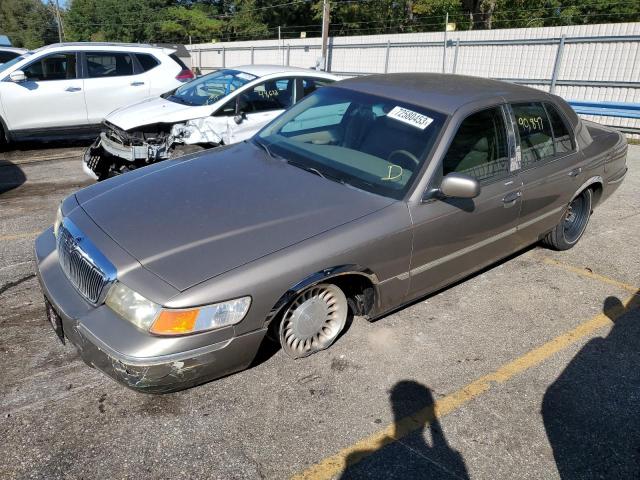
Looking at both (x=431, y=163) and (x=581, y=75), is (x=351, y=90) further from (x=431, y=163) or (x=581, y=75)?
(x=581, y=75)

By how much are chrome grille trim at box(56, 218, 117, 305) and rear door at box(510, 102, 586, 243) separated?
3019mm

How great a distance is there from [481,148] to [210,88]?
182 inches

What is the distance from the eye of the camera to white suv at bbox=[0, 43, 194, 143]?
846 centimetres

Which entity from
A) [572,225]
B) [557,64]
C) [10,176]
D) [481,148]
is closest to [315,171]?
[481,148]

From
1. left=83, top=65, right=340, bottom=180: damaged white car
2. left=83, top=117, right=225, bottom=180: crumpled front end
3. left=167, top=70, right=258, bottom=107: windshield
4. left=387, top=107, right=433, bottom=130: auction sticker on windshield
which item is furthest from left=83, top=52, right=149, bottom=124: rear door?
left=387, top=107, right=433, bottom=130: auction sticker on windshield

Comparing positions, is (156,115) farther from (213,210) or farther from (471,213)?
(471,213)

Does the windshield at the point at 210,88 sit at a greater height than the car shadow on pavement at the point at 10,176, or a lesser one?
greater

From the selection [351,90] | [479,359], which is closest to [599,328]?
[479,359]

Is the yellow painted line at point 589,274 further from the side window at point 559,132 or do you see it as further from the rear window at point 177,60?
the rear window at point 177,60

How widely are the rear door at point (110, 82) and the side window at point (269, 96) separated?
3459 mm

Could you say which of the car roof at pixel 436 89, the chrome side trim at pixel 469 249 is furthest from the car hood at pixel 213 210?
the car roof at pixel 436 89

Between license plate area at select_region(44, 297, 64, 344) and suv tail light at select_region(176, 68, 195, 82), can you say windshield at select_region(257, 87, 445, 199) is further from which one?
suv tail light at select_region(176, 68, 195, 82)

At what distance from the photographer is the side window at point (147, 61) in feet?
30.9

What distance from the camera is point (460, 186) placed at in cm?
316
